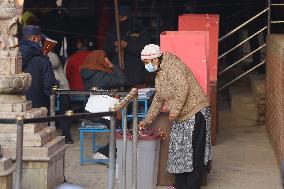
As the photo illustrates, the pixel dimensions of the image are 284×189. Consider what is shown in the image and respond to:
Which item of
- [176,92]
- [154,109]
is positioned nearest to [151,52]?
[176,92]

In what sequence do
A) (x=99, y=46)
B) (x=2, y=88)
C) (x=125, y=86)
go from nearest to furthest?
(x=2, y=88) → (x=125, y=86) → (x=99, y=46)

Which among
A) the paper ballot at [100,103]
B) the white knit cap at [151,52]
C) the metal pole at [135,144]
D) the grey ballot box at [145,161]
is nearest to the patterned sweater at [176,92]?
the white knit cap at [151,52]

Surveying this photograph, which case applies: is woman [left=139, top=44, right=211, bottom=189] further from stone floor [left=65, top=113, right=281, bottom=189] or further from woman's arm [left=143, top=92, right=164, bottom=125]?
stone floor [left=65, top=113, right=281, bottom=189]

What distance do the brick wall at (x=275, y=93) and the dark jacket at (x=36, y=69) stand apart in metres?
2.79

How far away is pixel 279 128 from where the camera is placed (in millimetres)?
10570

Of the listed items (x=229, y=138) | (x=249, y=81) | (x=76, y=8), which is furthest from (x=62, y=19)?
(x=229, y=138)

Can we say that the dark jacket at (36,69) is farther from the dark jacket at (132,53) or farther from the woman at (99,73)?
the dark jacket at (132,53)

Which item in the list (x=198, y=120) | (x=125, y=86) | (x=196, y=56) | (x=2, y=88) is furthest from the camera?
(x=125, y=86)

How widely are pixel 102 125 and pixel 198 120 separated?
1957 mm

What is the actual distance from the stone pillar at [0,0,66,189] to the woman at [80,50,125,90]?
11.0ft

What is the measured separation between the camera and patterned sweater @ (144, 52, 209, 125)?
8.63m

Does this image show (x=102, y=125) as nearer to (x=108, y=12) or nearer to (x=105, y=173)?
(x=105, y=173)

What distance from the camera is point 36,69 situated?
10.3 metres

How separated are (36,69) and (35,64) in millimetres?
62
